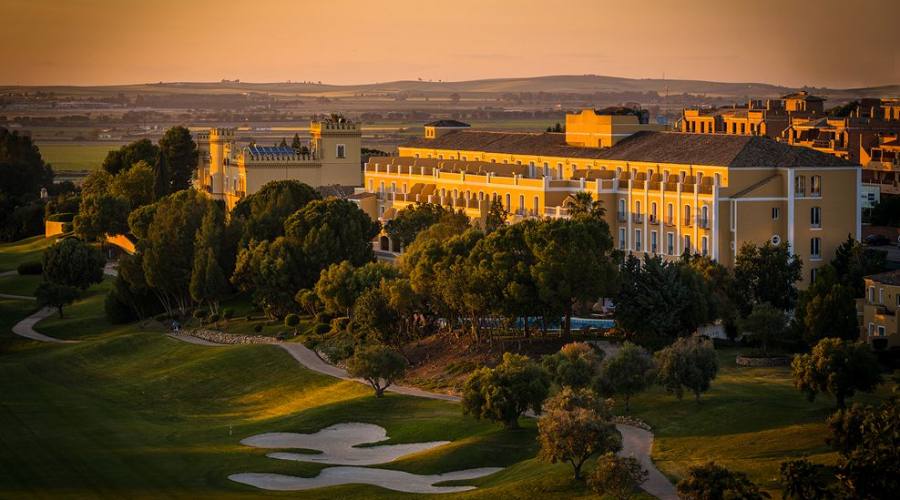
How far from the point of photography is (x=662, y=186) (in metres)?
102

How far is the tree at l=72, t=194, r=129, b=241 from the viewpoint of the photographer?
141 m

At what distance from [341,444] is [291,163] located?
71.8m

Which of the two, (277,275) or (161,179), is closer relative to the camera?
(277,275)

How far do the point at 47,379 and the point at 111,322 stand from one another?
21064mm

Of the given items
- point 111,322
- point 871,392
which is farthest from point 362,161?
point 871,392

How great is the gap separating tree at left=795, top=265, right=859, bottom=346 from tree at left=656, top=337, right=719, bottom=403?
10.5 m

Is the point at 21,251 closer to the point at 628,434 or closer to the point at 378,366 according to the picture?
the point at 378,366

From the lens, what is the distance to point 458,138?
455 feet

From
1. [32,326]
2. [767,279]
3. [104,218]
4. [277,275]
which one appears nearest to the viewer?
[767,279]

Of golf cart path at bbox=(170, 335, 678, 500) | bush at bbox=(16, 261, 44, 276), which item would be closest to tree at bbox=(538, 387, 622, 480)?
golf cart path at bbox=(170, 335, 678, 500)

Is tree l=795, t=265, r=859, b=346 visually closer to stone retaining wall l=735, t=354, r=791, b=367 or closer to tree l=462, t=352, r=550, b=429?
stone retaining wall l=735, t=354, r=791, b=367

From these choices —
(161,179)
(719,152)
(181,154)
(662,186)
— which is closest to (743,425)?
(662,186)

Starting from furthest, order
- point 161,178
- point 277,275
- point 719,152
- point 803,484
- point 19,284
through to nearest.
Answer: point 161,178 → point 19,284 → point 277,275 → point 719,152 → point 803,484

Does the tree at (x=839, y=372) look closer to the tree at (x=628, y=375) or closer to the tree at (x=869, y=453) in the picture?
the tree at (x=628, y=375)
